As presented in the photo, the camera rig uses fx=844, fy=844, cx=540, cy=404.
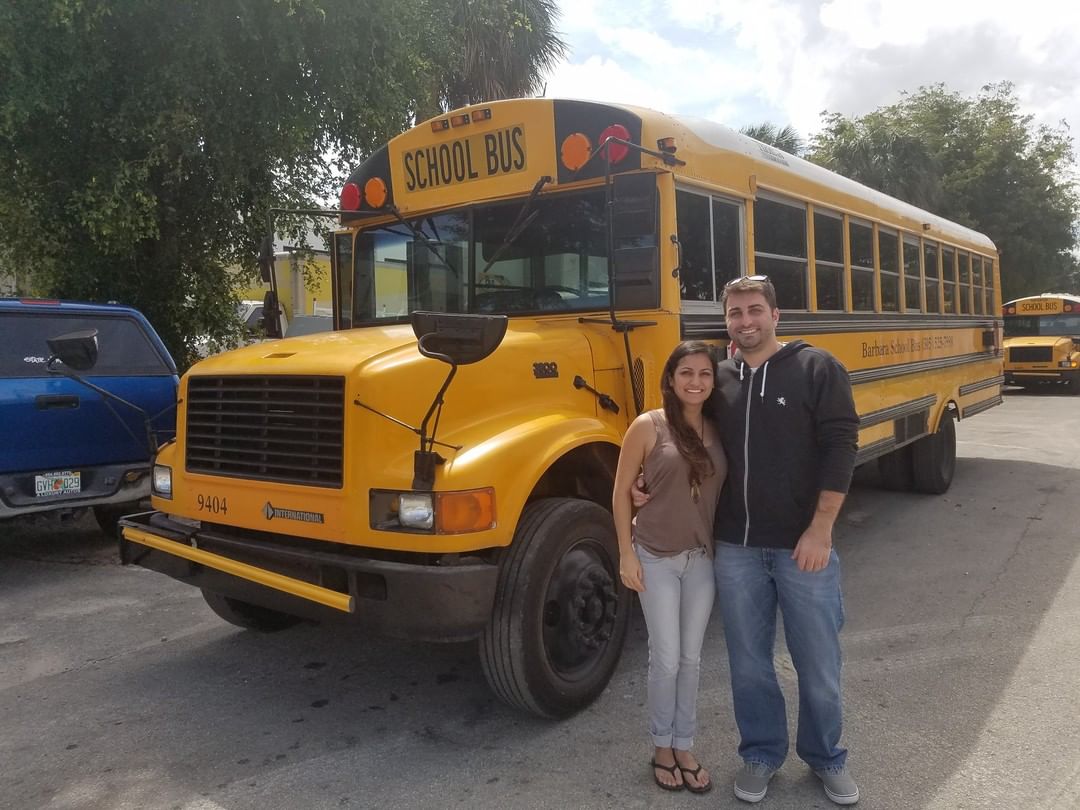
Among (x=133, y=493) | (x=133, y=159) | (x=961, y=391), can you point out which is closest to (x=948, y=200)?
(x=961, y=391)

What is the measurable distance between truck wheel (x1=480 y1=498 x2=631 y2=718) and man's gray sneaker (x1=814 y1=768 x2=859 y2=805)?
3.26 ft

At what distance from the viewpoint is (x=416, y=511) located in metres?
2.97

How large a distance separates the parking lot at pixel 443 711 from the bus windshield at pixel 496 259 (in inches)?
69.6

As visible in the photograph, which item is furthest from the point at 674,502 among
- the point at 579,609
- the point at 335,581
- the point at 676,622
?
the point at 335,581

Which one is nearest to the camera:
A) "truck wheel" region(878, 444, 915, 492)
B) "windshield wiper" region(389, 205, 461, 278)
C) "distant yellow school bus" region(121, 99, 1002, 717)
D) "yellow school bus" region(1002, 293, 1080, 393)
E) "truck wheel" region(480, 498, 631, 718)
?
"distant yellow school bus" region(121, 99, 1002, 717)

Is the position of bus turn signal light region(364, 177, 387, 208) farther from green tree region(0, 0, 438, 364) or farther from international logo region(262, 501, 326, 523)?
green tree region(0, 0, 438, 364)

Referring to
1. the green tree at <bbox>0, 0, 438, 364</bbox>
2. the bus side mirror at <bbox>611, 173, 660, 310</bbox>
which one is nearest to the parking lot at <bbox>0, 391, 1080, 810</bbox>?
the bus side mirror at <bbox>611, 173, 660, 310</bbox>

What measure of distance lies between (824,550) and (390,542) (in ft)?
4.82

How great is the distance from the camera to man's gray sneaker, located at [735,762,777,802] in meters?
2.79

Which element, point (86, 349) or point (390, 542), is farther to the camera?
point (86, 349)

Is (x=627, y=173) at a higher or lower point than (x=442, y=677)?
higher

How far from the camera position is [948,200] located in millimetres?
25484

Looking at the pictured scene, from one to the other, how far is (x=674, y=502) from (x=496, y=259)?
1.89m

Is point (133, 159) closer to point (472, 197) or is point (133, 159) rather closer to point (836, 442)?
point (472, 197)
